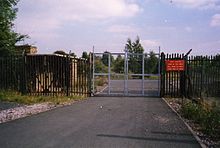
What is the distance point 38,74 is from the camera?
838 inches

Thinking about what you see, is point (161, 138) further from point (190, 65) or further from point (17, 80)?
point (17, 80)

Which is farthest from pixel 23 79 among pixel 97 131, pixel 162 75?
pixel 97 131

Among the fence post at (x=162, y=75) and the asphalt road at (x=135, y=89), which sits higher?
the fence post at (x=162, y=75)

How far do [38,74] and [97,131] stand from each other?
12598 mm

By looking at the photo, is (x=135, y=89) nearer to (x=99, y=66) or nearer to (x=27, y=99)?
(x=99, y=66)

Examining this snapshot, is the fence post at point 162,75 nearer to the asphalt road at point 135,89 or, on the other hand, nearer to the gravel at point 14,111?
the asphalt road at point 135,89

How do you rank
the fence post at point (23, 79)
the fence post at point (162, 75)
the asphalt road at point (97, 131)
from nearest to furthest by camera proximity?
the asphalt road at point (97, 131) < the fence post at point (23, 79) < the fence post at point (162, 75)

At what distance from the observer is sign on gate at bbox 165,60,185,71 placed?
68.5ft

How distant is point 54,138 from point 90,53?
48.9 feet

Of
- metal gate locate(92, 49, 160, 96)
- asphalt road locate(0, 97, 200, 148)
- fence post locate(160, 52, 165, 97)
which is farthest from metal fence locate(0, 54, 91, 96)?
asphalt road locate(0, 97, 200, 148)

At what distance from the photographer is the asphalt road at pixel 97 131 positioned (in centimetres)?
796

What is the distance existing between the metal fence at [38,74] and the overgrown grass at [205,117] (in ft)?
31.3

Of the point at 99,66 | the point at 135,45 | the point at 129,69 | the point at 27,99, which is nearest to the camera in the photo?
the point at 27,99

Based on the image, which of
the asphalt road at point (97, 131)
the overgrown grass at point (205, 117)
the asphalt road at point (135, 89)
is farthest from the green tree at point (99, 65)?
the overgrown grass at point (205, 117)
